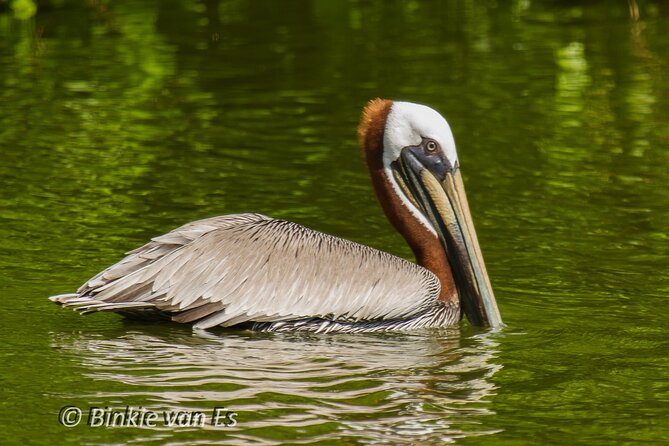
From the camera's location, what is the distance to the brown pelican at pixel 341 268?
628cm

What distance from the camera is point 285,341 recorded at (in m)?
6.31

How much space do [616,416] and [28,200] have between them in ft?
16.1

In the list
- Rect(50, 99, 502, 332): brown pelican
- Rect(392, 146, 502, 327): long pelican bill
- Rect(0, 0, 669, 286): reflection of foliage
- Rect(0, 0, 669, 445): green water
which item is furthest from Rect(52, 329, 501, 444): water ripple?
Rect(0, 0, 669, 286): reflection of foliage

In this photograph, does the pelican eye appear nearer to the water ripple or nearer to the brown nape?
the brown nape

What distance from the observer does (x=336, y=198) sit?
30.5 ft

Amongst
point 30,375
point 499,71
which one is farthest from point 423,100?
point 30,375

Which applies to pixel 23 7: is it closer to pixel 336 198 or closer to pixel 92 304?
pixel 336 198

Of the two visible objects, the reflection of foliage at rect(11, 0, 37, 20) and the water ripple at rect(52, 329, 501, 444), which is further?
the reflection of foliage at rect(11, 0, 37, 20)

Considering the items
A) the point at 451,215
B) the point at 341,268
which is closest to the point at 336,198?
the point at 451,215

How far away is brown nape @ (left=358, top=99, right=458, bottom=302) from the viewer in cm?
678

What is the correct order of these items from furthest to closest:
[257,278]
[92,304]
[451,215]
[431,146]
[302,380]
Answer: [451,215] → [431,146] → [257,278] → [92,304] → [302,380]

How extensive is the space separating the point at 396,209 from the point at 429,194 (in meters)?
0.19

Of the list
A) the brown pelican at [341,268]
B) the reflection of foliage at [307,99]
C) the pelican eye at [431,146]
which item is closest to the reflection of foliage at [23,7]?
the reflection of foliage at [307,99]

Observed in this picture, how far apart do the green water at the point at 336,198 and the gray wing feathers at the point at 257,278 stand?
0.49 feet
